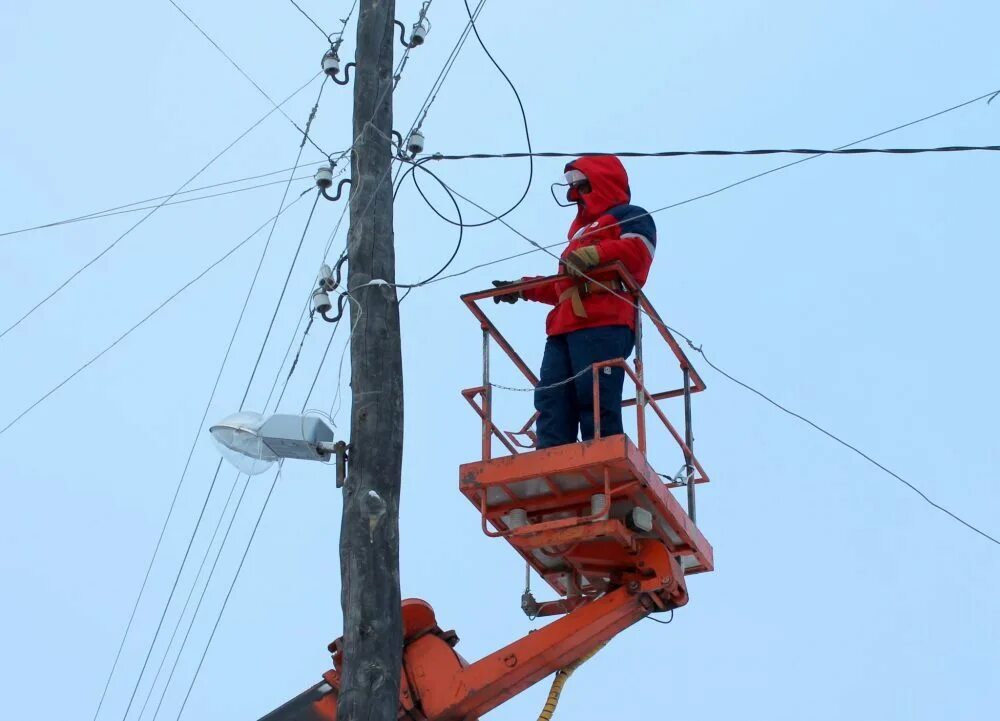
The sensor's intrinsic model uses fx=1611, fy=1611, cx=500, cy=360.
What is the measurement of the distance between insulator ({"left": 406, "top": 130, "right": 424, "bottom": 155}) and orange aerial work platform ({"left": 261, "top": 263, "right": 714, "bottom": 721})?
1.14 metres

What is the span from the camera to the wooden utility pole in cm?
752

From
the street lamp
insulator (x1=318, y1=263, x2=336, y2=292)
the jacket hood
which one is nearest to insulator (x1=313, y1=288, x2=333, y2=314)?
insulator (x1=318, y1=263, x2=336, y2=292)

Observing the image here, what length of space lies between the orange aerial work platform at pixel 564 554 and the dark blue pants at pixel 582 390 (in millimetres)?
154

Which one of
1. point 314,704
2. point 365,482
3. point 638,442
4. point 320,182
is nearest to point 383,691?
point 365,482

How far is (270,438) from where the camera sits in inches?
320

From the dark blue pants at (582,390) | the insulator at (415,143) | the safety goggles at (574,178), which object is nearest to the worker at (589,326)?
the dark blue pants at (582,390)

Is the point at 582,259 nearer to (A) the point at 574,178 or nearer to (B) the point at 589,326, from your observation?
(B) the point at 589,326

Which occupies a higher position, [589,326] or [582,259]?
[582,259]

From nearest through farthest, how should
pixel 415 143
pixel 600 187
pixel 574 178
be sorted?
pixel 415 143, pixel 600 187, pixel 574 178

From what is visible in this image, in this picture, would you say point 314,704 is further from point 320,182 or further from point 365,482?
point 320,182

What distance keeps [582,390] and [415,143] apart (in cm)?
176

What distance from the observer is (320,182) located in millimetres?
9352

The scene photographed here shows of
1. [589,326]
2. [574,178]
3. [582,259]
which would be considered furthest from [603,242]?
[574,178]

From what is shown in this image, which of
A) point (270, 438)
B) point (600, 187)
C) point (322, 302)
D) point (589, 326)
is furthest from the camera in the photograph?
point (600, 187)
